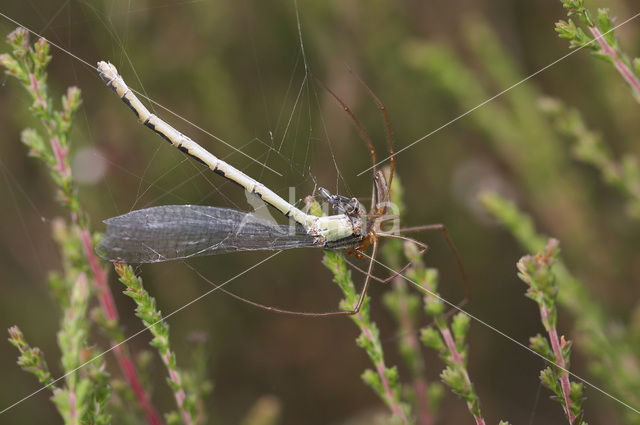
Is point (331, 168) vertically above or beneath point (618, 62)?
above

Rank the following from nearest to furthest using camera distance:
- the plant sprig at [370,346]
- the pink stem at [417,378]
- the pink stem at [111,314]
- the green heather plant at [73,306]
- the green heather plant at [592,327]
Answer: the green heather plant at [73,306], the plant sprig at [370,346], the pink stem at [111,314], the green heather plant at [592,327], the pink stem at [417,378]

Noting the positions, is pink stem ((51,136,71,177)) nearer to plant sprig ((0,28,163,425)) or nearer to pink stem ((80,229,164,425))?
plant sprig ((0,28,163,425))

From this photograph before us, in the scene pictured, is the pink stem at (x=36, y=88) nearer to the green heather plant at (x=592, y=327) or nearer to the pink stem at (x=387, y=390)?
the pink stem at (x=387, y=390)

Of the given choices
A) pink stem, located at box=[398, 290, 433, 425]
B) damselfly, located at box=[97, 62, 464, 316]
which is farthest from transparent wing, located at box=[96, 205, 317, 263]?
pink stem, located at box=[398, 290, 433, 425]

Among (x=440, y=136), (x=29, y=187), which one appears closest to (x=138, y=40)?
(x=29, y=187)

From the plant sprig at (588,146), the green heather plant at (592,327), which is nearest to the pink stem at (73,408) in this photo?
the green heather plant at (592,327)

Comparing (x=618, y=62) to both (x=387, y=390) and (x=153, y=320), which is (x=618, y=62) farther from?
(x=153, y=320)

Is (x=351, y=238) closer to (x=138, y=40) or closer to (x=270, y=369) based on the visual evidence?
(x=270, y=369)

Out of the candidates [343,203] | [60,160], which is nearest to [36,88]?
[60,160]
